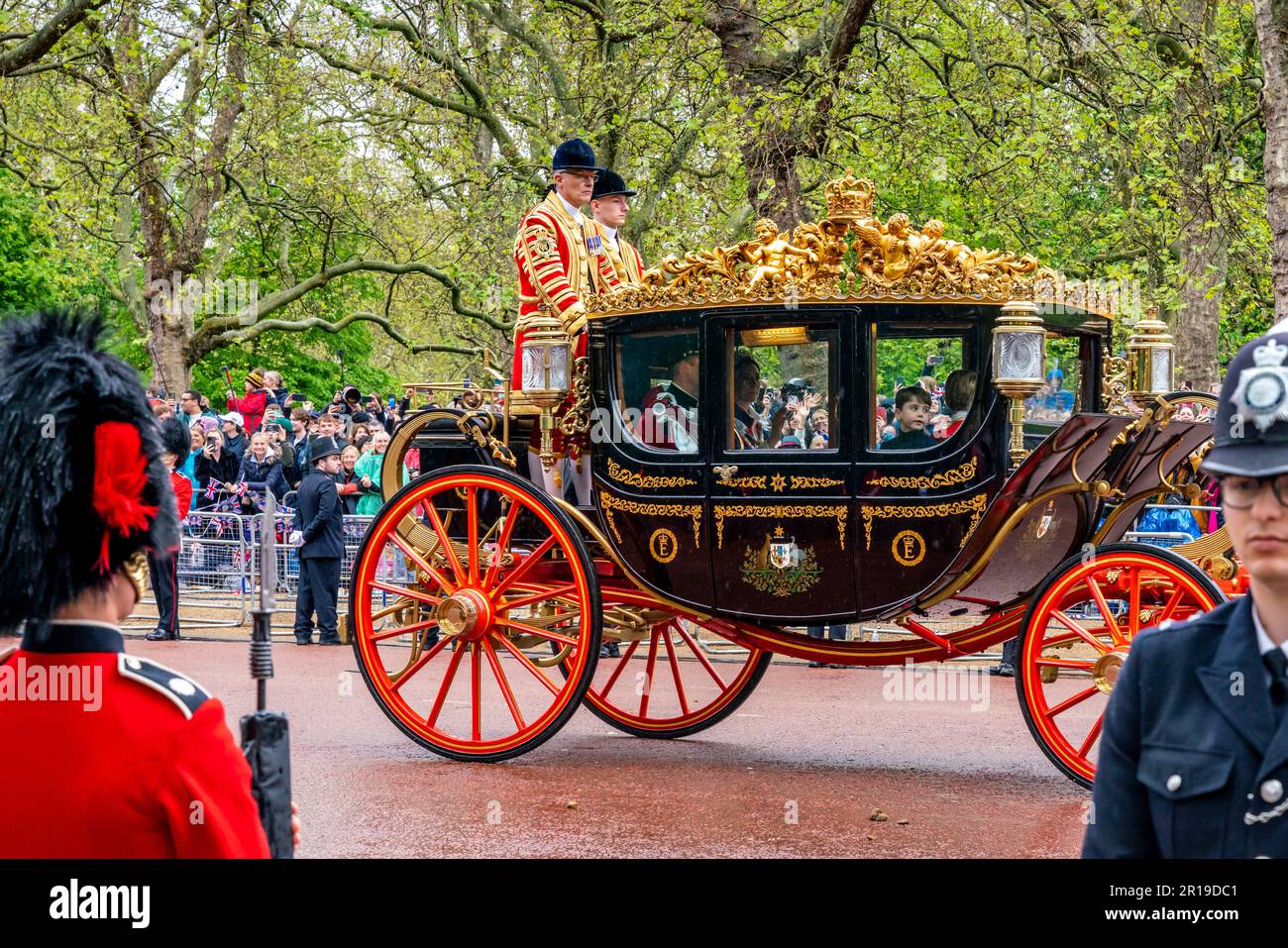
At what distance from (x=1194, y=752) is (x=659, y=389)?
5.44 metres

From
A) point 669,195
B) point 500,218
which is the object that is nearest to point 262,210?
point 500,218

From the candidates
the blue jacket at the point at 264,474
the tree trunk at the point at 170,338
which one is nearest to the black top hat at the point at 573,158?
the blue jacket at the point at 264,474

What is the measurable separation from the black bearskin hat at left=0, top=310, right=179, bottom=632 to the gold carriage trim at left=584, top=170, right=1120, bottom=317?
449 cm

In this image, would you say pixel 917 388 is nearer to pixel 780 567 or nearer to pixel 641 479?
pixel 780 567

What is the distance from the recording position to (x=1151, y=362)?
717 cm

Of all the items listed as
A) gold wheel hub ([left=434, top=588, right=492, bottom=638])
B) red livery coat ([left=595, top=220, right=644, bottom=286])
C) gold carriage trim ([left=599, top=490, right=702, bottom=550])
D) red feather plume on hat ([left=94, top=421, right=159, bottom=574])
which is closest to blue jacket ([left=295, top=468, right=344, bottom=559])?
Result: red livery coat ([left=595, top=220, right=644, bottom=286])

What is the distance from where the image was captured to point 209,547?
14.4m

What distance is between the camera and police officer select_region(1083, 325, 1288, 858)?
6.99 ft

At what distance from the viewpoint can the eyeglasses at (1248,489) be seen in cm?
216

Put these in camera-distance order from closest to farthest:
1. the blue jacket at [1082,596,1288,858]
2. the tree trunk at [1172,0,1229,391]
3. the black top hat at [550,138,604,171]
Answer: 1. the blue jacket at [1082,596,1288,858]
2. the black top hat at [550,138,604,171]
3. the tree trunk at [1172,0,1229,391]

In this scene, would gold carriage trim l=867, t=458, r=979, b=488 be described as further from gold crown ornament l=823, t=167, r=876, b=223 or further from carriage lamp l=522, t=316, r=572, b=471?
carriage lamp l=522, t=316, r=572, b=471

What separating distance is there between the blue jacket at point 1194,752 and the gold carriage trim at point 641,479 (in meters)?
5.02

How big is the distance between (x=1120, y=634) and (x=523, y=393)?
2.92m
